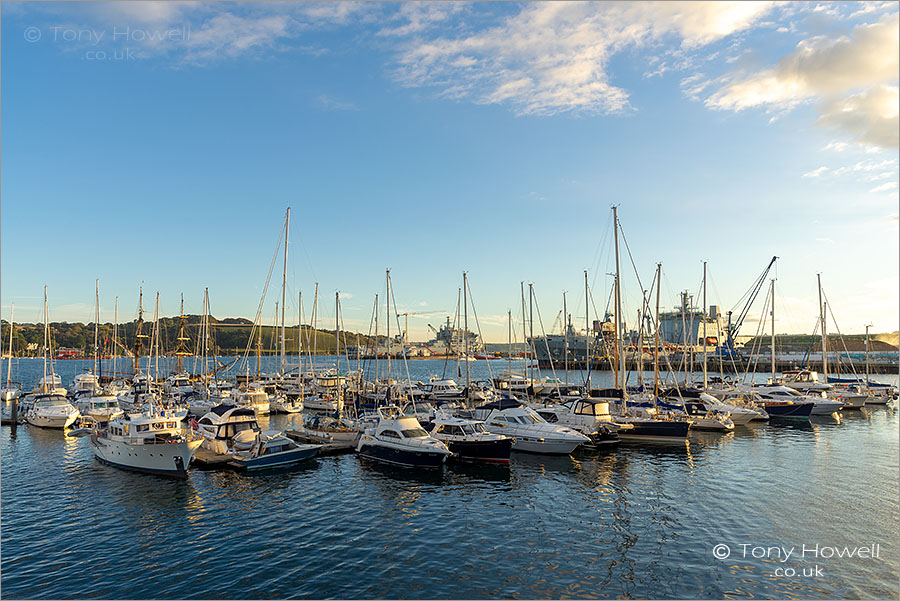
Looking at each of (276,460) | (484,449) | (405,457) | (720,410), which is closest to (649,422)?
(720,410)

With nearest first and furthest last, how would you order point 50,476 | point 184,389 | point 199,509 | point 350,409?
point 199,509, point 50,476, point 350,409, point 184,389

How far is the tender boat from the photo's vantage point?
114 ft

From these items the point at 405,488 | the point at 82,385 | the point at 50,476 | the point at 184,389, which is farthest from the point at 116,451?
the point at 82,385

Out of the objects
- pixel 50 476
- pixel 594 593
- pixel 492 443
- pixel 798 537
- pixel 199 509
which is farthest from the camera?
pixel 492 443

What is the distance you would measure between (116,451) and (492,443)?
2583 centimetres

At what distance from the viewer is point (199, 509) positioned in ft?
87.2

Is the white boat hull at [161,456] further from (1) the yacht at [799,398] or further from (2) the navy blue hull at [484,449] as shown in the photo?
(1) the yacht at [799,398]

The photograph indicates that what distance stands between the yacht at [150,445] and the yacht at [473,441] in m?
17.1

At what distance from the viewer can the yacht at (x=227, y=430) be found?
122 feet

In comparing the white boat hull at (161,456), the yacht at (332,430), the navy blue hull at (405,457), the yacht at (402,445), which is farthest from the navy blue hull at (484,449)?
the white boat hull at (161,456)

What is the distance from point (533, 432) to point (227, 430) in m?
23.7

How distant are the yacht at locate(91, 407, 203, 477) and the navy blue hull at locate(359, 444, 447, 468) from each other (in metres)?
11.9

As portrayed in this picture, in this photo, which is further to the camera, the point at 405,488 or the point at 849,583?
the point at 405,488

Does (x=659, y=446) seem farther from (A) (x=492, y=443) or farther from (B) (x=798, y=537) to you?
→ (B) (x=798, y=537)
